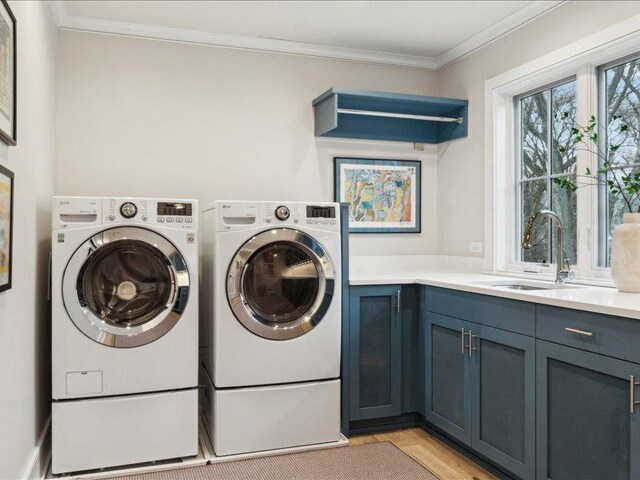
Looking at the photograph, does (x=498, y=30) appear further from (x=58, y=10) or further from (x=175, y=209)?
(x=58, y=10)

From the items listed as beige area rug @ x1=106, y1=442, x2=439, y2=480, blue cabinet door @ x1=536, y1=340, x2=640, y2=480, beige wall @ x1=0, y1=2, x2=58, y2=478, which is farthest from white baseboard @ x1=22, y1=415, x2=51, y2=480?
blue cabinet door @ x1=536, y1=340, x2=640, y2=480

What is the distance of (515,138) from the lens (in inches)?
144

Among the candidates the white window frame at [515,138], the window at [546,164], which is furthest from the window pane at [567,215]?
the white window frame at [515,138]

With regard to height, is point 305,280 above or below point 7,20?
below

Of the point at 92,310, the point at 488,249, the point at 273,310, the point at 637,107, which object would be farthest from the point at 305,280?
the point at 637,107

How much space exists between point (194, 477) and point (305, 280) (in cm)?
110

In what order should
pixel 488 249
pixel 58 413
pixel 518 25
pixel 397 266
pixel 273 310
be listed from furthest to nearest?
pixel 397 266 < pixel 488 249 < pixel 518 25 < pixel 273 310 < pixel 58 413

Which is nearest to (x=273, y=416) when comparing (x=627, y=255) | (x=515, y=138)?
(x=627, y=255)

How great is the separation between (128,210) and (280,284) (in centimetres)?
85

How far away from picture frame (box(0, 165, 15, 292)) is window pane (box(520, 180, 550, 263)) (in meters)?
2.77

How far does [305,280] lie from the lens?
3080 mm

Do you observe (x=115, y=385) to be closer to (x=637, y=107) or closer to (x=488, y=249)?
(x=488, y=249)

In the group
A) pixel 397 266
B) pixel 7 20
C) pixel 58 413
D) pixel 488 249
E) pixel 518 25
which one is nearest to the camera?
pixel 7 20

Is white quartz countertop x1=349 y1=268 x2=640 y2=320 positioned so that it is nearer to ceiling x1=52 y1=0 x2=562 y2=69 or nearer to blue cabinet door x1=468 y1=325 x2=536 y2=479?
blue cabinet door x1=468 y1=325 x2=536 y2=479
